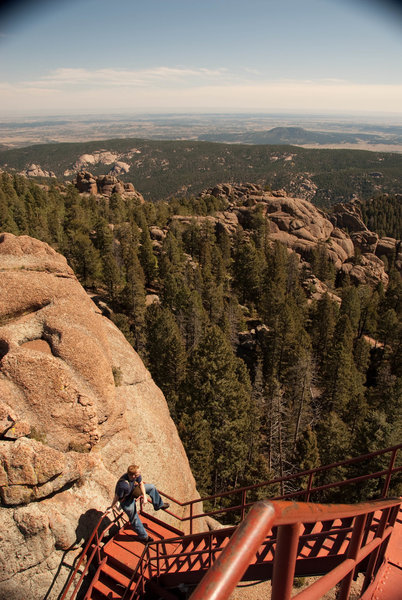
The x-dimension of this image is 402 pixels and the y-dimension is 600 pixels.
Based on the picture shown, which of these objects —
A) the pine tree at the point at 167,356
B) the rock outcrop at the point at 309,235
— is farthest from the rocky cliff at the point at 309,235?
the pine tree at the point at 167,356

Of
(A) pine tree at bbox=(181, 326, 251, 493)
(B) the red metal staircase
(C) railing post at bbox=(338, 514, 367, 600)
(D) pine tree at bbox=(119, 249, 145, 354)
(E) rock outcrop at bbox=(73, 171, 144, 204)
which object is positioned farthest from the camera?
(E) rock outcrop at bbox=(73, 171, 144, 204)

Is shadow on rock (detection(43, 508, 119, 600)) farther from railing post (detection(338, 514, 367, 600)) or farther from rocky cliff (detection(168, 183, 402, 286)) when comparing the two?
rocky cliff (detection(168, 183, 402, 286))

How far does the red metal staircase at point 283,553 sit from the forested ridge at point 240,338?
742 cm

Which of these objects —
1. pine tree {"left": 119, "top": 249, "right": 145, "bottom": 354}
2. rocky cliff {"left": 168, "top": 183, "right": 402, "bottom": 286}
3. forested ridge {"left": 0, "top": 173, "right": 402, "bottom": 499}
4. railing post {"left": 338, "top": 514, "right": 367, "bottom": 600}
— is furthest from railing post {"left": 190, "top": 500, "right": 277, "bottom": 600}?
rocky cliff {"left": 168, "top": 183, "right": 402, "bottom": 286}

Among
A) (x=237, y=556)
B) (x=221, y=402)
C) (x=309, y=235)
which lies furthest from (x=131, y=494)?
(x=309, y=235)

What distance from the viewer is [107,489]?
11.4 metres

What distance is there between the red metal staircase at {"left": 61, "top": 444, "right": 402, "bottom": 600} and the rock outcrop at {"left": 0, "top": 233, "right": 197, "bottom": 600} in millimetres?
1208

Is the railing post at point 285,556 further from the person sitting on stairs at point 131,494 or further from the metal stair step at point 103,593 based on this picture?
the metal stair step at point 103,593

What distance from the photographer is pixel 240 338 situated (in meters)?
50.3

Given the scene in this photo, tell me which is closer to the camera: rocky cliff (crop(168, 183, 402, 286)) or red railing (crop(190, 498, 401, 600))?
red railing (crop(190, 498, 401, 600))

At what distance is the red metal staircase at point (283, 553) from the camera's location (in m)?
2.04

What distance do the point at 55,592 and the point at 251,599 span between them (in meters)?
6.39

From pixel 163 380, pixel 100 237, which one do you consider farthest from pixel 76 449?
pixel 100 237

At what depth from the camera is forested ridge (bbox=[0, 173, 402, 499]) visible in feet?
89.1
